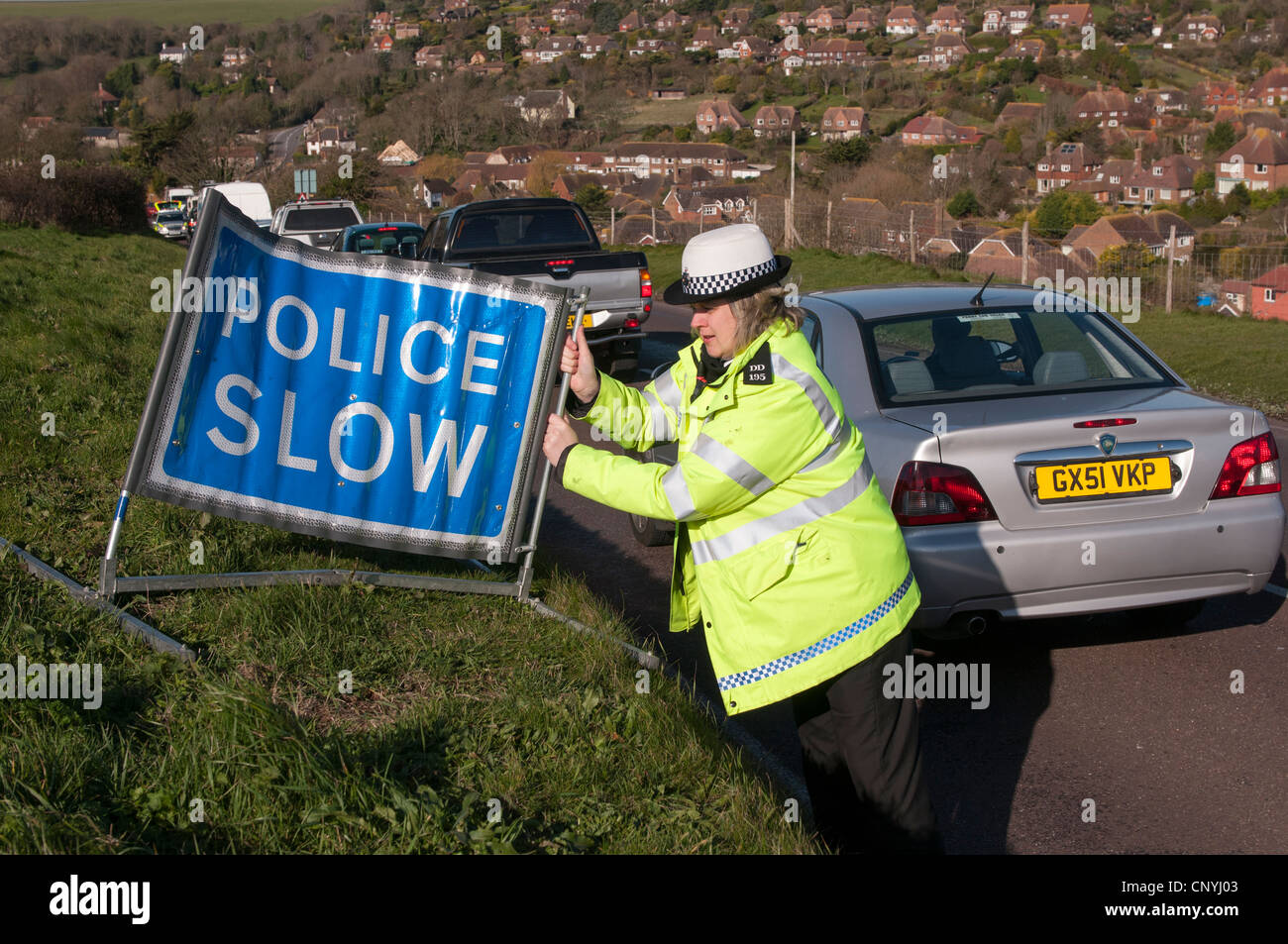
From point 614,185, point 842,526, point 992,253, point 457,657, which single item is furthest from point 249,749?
point 614,185

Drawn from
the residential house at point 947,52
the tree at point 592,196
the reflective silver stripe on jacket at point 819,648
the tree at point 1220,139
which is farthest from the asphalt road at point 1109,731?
the residential house at point 947,52

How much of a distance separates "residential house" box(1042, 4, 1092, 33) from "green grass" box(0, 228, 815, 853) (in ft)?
601

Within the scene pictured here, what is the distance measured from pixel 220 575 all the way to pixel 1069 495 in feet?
11.6

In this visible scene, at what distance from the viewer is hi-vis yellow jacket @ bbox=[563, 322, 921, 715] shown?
322 centimetres

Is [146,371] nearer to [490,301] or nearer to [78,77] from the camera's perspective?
[490,301]

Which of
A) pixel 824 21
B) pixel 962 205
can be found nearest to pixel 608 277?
pixel 962 205

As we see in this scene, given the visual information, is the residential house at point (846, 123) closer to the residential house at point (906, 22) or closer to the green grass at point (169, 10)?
the residential house at point (906, 22)

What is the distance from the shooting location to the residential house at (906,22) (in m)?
185

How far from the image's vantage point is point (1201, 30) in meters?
165

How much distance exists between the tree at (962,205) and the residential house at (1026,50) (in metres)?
86.2

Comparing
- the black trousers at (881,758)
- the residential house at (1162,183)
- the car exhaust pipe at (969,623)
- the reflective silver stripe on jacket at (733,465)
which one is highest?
the reflective silver stripe on jacket at (733,465)

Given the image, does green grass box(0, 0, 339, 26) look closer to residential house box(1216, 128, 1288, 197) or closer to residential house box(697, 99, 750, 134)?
residential house box(697, 99, 750, 134)

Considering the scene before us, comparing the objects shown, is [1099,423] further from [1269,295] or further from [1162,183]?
[1162,183]

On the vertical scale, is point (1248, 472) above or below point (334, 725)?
above
